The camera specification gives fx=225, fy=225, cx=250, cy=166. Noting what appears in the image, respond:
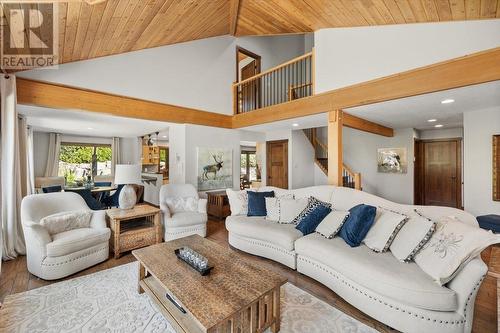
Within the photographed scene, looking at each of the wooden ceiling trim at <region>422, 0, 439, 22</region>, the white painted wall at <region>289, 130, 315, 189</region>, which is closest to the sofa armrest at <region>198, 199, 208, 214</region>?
the white painted wall at <region>289, 130, 315, 189</region>

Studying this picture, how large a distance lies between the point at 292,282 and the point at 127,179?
2.82m

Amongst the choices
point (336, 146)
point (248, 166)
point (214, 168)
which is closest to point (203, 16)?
point (214, 168)

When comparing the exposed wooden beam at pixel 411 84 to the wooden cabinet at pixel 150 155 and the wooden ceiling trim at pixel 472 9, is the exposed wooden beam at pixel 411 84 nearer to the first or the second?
the wooden ceiling trim at pixel 472 9

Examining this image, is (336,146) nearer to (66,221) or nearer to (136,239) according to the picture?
(136,239)

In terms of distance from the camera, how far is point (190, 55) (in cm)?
513

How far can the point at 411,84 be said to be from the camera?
9.97ft

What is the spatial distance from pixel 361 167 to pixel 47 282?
746 cm

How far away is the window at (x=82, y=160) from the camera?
7.42 meters

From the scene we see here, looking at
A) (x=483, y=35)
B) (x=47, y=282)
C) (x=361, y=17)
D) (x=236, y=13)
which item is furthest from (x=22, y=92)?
(x=483, y=35)

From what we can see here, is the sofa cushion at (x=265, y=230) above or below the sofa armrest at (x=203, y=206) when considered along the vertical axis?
below

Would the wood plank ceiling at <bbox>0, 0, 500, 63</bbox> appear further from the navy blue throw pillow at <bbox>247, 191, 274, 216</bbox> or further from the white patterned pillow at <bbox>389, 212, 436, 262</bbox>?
the navy blue throw pillow at <bbox>247, 191, 274, 216</bbox>

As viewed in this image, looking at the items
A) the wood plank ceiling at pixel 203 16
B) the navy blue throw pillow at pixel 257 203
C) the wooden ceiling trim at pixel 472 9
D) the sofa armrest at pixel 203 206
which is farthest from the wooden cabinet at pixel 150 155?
the wooden ceiling trim at pixel 472 9

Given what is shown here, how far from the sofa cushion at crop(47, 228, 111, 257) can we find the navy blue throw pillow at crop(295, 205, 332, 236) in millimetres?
2627

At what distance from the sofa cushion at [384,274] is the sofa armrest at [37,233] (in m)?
3.02
